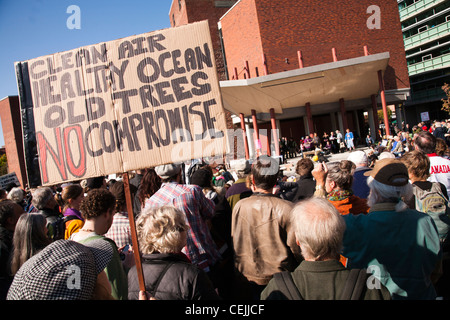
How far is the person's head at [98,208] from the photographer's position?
2.41m

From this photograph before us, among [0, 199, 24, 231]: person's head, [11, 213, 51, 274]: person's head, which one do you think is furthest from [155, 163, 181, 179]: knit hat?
[0, 199, 24, 231]: person's head

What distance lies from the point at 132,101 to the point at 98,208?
2.84 feet

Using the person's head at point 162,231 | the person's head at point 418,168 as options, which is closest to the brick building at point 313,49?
the person's head at point 418,168

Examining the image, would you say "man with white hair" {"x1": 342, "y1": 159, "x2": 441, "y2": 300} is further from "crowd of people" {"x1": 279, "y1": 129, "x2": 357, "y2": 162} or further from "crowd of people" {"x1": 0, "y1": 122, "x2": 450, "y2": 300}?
"crowd of people" {"x1": 279, "y1": 129, "x2": 357, "y2": 162}

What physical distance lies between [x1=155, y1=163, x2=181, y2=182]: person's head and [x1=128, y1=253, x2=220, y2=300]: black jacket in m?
1.09

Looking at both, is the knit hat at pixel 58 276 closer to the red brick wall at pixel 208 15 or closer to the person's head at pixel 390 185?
the person's head at pixel 390 185

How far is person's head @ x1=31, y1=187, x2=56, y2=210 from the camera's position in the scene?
3805 millimetres

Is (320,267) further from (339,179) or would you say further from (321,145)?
(321,145)

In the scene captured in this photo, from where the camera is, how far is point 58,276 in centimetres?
139

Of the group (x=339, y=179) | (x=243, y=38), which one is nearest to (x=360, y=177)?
(x=339, y=179)

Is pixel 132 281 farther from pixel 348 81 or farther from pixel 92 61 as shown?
pixel 348 81

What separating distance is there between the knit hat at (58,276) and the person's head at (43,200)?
2702mm

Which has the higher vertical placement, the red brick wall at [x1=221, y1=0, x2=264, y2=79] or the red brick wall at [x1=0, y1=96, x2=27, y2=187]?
the red brick wall at [x1=221, y1=0, x2=264, y2=79]
